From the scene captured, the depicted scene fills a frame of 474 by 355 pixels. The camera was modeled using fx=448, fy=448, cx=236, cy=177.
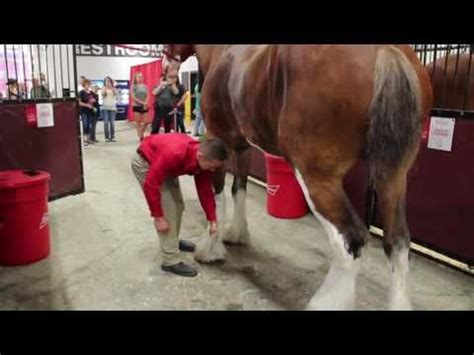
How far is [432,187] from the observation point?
3.27 meters

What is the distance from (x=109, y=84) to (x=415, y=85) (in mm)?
9537

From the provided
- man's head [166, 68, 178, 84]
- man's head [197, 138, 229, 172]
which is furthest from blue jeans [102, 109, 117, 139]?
man's head [197, 138, 229, 172]

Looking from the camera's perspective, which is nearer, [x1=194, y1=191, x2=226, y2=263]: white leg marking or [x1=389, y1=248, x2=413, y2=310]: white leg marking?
[x1=389, y1=248, x2=413, y2=310]: white leg marking

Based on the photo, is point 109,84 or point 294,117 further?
point 109,84

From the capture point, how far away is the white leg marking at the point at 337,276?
2145 mm

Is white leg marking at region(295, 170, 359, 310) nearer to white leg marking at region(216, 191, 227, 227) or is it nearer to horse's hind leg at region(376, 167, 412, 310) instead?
horse's hind leg at region(376, 167, 412, 310)

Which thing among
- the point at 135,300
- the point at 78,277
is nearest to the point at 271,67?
the point at 135,300

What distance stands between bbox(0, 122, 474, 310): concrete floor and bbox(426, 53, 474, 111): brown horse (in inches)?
48.7

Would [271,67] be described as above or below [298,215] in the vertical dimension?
above

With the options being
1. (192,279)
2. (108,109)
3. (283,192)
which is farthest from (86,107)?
(192,279)

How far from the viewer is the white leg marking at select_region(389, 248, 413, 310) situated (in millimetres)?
2182

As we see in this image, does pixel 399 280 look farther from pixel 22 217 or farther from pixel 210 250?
pixel 22 217

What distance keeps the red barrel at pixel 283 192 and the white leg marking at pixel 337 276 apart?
1877mm
